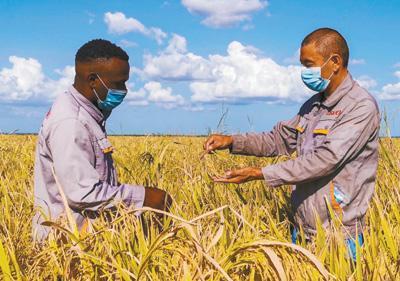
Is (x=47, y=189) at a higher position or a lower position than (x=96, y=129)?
lower

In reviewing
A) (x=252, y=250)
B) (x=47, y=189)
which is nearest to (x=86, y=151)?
(x=47, y=189)

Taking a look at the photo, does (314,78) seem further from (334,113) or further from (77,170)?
(77,170)

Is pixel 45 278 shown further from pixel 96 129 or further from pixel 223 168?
pixel 223 168

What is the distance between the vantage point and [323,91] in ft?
10.7

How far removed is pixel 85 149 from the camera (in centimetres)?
261

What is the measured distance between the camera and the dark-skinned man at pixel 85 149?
2541mm

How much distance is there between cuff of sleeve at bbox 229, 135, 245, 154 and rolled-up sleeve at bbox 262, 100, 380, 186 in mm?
640

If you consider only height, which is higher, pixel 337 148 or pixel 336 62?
pixel 336 62

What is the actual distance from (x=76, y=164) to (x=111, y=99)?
49 cm

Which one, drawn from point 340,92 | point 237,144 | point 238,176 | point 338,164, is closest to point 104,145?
point 238,176

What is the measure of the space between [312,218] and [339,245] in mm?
940

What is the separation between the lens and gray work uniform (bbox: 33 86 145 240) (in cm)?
253

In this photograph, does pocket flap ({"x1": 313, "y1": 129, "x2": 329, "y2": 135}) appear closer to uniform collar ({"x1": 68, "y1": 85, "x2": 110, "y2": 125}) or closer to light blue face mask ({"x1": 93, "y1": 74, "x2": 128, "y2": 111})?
light blue face mask ({"x1": 93, "y1": 74, "x2": 128, "y2": 111})

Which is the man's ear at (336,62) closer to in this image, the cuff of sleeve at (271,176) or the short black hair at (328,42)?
the short black hair at (328,42)
